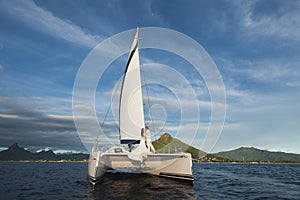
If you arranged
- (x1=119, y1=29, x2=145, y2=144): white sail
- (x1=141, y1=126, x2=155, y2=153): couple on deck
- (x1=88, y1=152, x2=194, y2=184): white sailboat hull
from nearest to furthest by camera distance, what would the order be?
A: 1. (x1=88, y1=152, x2=194, y2=184): white sailboat hull
2. (x1=141, y1=126, x2=155, y2=153): couple on deck
3. (x1=119, y1=29, x2=145, y2=144): white sail

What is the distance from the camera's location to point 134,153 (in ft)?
61.3

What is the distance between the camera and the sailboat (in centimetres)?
1819

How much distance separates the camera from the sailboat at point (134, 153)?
1819cm

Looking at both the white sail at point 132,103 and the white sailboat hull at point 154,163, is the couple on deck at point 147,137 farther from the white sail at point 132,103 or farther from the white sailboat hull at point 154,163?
the white sailboat hull at point 154,163

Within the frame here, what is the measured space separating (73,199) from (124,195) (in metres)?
2.84

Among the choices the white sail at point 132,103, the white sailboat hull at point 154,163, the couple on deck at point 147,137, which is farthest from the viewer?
the white sail at point 132,103

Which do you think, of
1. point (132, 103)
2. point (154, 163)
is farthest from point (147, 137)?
point (132, 103)

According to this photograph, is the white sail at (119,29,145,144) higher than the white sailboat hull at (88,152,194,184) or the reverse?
higher

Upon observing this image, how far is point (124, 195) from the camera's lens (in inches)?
557

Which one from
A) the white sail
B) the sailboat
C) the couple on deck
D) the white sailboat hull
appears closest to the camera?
the white sailboat hull

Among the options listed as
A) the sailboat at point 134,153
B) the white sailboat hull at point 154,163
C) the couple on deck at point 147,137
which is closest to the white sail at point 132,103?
the sailboat at point 134,153

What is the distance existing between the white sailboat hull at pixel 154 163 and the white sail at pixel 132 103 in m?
3.27

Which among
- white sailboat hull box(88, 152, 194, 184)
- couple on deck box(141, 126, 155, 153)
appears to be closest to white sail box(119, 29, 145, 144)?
couple on deck box(141, 126, 155, 153)

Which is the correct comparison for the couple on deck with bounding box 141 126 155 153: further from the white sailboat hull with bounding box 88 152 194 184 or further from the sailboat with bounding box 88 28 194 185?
the white sailboat hull with bounding box 88 152 194 184
